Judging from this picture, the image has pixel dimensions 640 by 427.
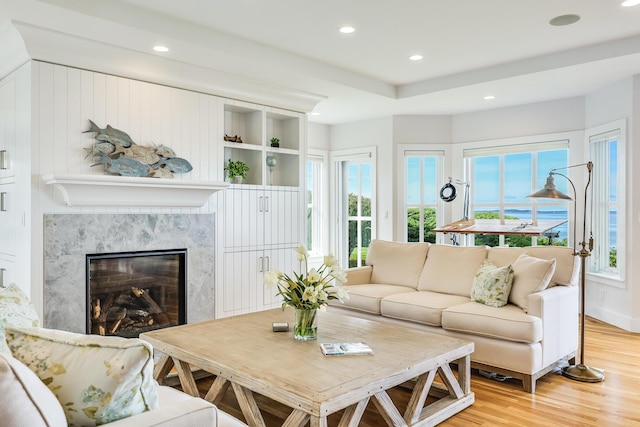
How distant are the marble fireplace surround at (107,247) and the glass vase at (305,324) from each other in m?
1.94

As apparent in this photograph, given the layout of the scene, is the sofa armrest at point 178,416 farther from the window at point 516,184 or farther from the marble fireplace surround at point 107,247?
the window at point 516,184

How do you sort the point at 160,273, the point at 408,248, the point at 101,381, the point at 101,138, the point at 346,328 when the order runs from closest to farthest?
the point at 101,381
the point at 346,328
the point at 101,138
the point at 160,273
the point at 408,248

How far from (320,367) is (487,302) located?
176cm

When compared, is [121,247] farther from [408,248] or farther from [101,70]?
[408,248]

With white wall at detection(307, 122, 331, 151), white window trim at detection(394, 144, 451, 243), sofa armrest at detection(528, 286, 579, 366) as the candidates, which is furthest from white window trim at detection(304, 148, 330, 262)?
sofa armrest at detection(528, 286, 579, 366)

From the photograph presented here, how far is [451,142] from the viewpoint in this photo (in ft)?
21.9

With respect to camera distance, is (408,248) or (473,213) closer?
(408,248)

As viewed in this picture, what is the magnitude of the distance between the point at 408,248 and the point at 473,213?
7.07 feet

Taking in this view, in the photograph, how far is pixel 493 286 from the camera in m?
3.62

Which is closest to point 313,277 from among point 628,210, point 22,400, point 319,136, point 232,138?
point 22,400

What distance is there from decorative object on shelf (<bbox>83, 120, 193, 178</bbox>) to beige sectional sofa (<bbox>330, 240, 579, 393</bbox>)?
77.5 inches

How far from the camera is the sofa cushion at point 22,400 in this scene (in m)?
1.12

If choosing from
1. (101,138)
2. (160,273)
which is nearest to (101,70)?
(101,138)

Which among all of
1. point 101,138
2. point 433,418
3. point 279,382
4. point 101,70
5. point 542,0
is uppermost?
point 542,0
